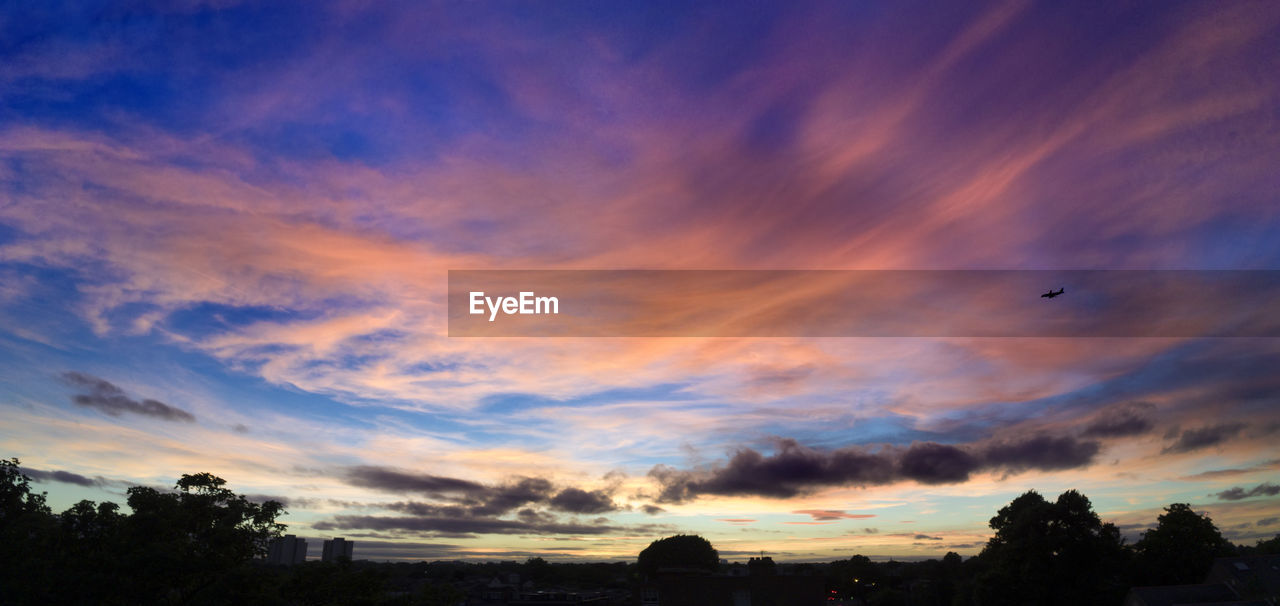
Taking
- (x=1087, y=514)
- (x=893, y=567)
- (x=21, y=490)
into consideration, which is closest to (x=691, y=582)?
(x=1087, y=514)

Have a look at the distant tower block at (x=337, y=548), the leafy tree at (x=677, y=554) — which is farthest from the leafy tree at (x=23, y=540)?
the leafy tree at (x=677, y=554)

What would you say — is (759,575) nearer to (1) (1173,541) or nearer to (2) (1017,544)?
(2) (1017,544)

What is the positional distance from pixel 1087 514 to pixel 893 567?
8220 centimetres

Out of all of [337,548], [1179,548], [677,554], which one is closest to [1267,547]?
[1179,548]

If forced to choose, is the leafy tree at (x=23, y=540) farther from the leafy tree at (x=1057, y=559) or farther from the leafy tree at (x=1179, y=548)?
the leafy tree at (x=1179, y=548)

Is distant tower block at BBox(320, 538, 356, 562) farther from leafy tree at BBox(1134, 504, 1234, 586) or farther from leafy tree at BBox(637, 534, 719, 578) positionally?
leafy tree at BBox(637, 534, 719, 578)

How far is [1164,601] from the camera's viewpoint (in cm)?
6147

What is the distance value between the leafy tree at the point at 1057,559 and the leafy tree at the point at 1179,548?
47.2ft

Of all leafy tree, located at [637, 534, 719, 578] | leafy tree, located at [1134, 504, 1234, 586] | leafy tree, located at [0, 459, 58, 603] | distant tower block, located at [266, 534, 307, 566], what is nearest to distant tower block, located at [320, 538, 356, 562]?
distant tower block, located at [266, 534, 307, 566]

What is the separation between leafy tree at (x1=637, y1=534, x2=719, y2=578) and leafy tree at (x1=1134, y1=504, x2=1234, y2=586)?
9595 centimetres

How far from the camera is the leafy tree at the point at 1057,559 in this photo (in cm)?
7012

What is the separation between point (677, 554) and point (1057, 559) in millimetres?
106407

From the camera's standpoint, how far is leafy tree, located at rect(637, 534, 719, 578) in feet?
533

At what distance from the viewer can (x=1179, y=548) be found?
274ft
